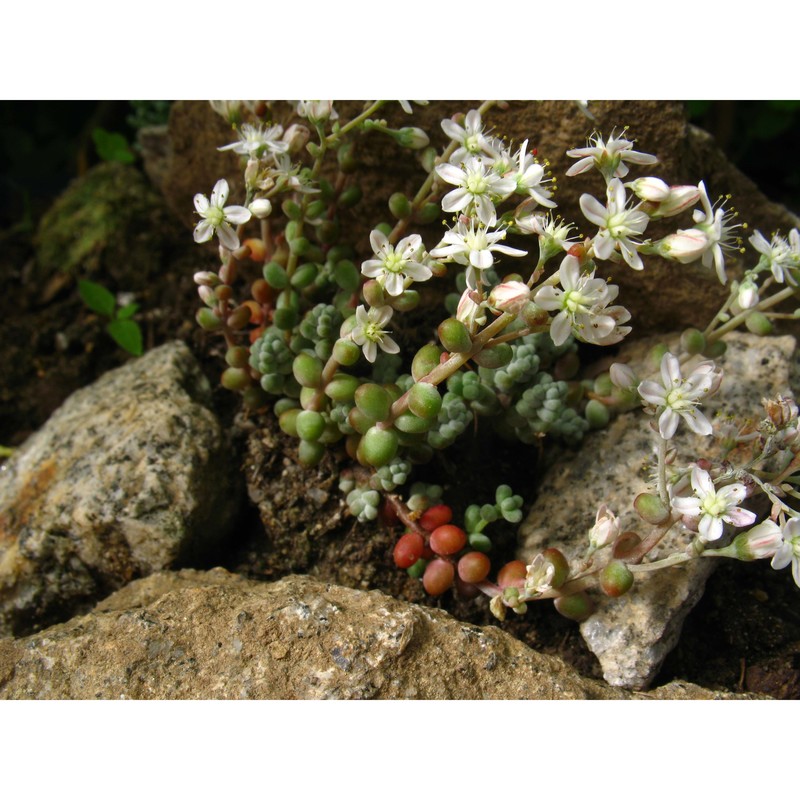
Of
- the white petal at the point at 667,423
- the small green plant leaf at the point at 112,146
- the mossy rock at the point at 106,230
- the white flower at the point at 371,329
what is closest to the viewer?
the white petal at the point at 667,423

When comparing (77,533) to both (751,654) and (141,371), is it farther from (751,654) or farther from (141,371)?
(751,654)

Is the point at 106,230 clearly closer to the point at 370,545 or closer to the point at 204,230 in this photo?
the point at 204,230

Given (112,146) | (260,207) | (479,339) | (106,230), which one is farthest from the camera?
(112,146)

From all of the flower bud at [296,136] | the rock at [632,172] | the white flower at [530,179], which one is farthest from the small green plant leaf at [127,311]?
the white flower at [530,179]

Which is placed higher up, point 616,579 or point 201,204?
point 201,204

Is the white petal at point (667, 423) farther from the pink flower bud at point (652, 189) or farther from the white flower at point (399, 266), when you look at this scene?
the white flower at point (399, 266)

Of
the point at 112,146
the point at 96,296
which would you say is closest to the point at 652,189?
the point at 96,296

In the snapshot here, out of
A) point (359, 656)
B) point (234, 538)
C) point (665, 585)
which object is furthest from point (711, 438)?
point (234, 538)
